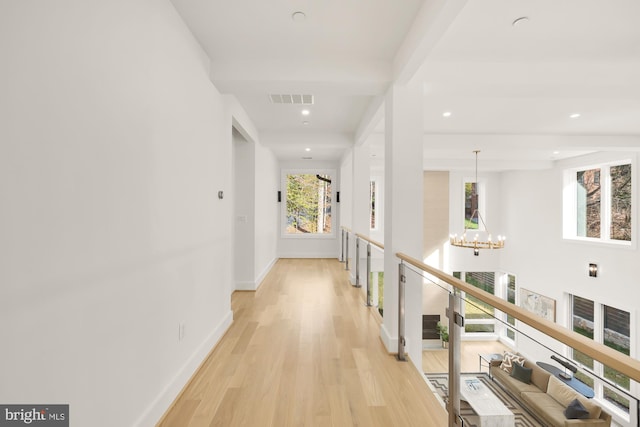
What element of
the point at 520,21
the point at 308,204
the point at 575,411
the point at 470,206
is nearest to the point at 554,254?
the point at 470,206

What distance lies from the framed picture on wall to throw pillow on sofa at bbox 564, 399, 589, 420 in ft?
23.9

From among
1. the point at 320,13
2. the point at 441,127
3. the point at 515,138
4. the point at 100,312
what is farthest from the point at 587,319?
the point at 100,312

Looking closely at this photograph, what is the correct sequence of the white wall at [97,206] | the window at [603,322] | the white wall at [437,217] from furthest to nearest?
the white wall at [437,217]
the window at [603,322]
the white wall at [97,206]

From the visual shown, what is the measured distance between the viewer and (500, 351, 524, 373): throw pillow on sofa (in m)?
1.50

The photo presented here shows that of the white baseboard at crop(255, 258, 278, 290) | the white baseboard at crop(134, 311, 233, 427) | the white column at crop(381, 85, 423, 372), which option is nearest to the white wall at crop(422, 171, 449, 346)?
the white baseboard at crop(255, 258, 278, 290)

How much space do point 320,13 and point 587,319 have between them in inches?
333

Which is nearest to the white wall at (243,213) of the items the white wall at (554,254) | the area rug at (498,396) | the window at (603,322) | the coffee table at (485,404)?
the area rug at (498,396)

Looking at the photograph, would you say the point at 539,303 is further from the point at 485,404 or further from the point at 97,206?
the point at 97,206

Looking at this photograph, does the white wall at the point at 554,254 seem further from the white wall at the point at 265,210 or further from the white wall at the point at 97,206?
the white wall at the point at 97,206

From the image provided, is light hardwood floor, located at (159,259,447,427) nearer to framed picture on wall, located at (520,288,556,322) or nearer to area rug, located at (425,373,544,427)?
area rug, located at (425,373,544,427)

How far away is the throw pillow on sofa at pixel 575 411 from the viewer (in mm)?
1258

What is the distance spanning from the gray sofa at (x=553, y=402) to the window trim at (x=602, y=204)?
22.5ft

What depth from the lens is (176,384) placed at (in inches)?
79.4

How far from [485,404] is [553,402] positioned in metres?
0.30
